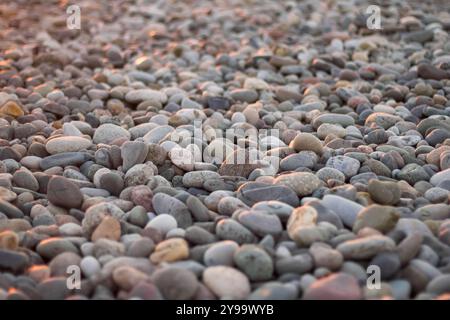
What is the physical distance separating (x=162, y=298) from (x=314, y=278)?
492mm

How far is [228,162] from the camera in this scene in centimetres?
268

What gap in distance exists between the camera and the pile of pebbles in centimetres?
193

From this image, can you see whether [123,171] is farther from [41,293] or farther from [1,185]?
[41,293]

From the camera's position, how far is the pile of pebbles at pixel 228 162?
1.93 m

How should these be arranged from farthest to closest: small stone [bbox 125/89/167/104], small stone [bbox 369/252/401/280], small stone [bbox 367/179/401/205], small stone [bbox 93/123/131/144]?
small stone [bbox 125/89/167/104] < small stone [bbox 93/123/131/144] < small stone [bbox 367/179/401/205] < small stone [bbox 369/252/401/280]

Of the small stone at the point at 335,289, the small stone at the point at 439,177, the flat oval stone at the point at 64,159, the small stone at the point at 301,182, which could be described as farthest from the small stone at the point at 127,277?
the small stone at the point at 439,177

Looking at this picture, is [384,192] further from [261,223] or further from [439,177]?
[261,223]

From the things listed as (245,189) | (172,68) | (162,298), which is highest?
(172,68)

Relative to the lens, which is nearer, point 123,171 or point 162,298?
point 162,298

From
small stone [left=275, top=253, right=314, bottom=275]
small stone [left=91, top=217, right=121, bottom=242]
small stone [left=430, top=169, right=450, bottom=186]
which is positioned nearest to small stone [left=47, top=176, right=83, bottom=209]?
small stone [left=91, top=217, right=121, bottom=242]

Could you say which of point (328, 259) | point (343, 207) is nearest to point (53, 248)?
point (328, 259)

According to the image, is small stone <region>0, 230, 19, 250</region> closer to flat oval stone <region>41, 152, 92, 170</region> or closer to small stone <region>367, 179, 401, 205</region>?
flat oval stone <region>41, 152, 92, 170</region>

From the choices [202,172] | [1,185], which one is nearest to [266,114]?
[202,172]

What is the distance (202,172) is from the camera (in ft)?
8.52
